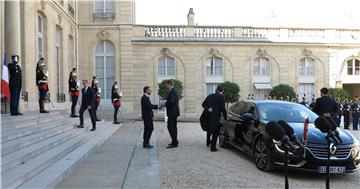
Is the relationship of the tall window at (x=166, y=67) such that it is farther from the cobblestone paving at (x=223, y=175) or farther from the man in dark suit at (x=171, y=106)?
the cobblestone paving at (x=223, y=175)

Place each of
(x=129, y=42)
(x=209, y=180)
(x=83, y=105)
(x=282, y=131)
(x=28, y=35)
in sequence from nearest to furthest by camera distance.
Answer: (x=282, y=131)
(x=209, y=180)
(x=83, y=105)
(x=28, y=35)
(x=129, y=42)

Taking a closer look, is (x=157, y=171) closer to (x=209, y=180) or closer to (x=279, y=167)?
(x=209, y=180)

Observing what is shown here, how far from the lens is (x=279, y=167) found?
7.71m

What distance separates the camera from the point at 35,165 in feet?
22.7

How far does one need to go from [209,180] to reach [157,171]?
1.22 meters

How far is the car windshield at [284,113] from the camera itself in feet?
29.5

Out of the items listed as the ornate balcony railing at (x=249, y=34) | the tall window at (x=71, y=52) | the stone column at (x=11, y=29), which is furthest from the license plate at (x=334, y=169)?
the ornate balcony railing at (x=249, y=34)

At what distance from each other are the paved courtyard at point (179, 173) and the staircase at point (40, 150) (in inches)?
12.2

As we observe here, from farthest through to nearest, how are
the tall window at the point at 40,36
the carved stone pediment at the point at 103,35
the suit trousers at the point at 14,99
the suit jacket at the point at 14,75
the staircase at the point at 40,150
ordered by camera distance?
the carved stone pediment at the point at 103,35 < the tall window at the point at 40,36 < the suit jacket at the point at 14,75 < the suit trousers at the point at 14,99 < the staircase at the point at 40,150

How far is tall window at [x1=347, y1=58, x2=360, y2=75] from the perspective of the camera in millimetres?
31406

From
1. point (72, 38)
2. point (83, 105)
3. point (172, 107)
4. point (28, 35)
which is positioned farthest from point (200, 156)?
point (72, 38)

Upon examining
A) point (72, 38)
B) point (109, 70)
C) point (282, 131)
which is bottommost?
point (282, 131)

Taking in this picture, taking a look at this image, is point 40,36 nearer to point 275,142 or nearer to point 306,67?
point 275,142

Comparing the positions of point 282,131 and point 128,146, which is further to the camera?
point 128,146
